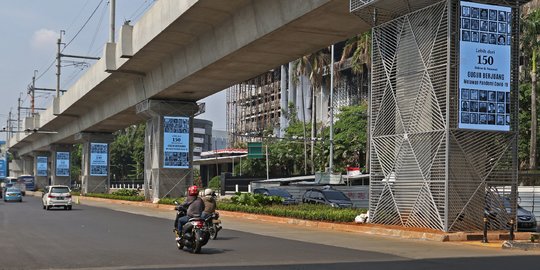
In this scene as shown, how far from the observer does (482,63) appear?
70.3ft

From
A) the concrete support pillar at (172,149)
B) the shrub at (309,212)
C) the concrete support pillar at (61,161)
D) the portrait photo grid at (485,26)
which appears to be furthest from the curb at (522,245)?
the concrete support pillar at (61,161)

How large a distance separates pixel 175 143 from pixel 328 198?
56.8 ft

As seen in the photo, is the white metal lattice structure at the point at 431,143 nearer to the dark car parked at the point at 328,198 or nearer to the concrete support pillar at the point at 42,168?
the dark car parked at the point at 328,198

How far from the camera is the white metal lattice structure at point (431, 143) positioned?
69.5 ft

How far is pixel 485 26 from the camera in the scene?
2161 cm

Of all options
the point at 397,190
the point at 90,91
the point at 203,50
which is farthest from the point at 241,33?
the point at 90,91

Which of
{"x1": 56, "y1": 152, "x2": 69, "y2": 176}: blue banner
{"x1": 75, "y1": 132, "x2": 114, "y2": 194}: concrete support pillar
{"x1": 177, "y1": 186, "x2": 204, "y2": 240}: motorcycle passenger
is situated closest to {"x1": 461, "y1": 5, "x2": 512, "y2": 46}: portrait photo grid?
{"x1": 177, "y1": 186, "x2": 204, "y2": 240}: motorcycle passenger

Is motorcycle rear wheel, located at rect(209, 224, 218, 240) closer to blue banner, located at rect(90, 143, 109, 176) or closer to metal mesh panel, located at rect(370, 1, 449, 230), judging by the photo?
metal mesh panel, located at rect(370, 1, 449, 230)

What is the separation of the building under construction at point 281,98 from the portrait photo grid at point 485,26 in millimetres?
60013

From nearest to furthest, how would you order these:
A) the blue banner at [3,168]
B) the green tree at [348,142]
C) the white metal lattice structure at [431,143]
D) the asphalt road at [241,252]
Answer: the asphalt road at [241,252] → the white metal lattice structure at [431,143] → the green tree at [348,142] → the blue banner at [3,168]

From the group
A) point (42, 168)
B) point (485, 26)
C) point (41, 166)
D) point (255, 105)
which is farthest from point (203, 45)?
point (255, 105)

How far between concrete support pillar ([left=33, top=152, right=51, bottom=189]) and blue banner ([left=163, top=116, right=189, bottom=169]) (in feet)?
218

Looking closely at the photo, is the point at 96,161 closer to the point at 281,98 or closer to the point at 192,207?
the point at 281,98

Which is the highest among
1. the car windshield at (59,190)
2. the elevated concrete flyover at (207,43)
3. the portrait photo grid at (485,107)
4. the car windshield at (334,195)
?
the elevated concrete flyover at (207,43)
